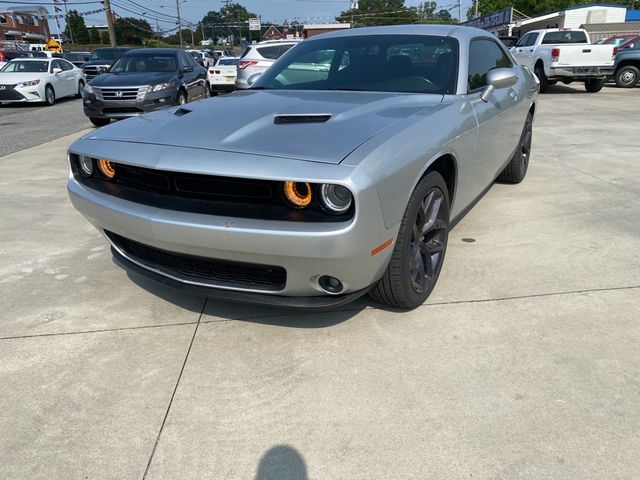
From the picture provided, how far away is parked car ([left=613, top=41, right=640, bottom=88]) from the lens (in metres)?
15.1

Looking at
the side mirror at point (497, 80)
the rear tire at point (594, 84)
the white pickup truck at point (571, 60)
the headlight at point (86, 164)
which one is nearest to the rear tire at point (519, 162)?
the side mirror at point (497, 80)

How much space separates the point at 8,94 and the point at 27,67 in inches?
63.7

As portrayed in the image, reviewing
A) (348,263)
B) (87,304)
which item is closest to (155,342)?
(87,304)

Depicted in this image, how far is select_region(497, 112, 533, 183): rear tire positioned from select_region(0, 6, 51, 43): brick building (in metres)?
89.6

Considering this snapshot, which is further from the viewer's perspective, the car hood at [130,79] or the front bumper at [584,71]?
the front bumper at [584,71]

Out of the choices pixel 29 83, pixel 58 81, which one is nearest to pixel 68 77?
pixel 58 81

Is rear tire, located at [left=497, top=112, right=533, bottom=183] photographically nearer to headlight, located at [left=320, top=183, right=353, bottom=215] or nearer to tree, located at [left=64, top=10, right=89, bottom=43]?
headlight, located at [left=320, top=183, right=353, bottom=215]

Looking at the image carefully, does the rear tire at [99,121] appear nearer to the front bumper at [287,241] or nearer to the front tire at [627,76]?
the front bumper at [287,241]

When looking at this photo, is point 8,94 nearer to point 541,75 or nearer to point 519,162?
point 519,162

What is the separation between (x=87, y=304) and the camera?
308cm

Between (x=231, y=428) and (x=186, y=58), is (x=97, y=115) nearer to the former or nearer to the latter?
(x=186, y=58)

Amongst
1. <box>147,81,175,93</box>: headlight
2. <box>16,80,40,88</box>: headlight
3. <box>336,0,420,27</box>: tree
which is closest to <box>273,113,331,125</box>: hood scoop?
<box>147,81,175,93</box>: headlight

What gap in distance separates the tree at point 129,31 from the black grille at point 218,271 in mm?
97773

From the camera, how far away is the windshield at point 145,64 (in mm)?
10531
